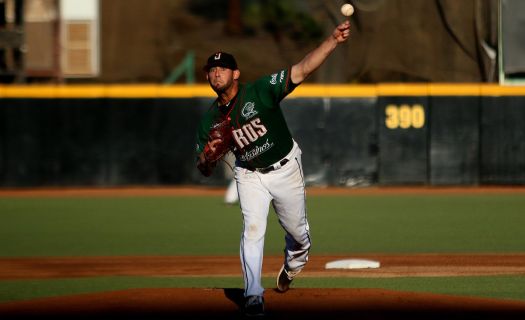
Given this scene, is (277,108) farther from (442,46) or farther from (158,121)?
(442,46)

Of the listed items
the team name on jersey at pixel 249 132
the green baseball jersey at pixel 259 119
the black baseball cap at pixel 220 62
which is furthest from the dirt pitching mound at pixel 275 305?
the black baseball cap at pixel 220 62

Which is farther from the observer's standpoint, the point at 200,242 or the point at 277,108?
the point at 200,242

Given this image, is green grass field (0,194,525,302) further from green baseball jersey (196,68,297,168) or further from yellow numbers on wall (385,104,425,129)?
green baseball jersey (196,68,297,168)

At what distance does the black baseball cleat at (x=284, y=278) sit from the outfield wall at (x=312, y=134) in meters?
9.34

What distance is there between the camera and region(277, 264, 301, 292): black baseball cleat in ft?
26.9

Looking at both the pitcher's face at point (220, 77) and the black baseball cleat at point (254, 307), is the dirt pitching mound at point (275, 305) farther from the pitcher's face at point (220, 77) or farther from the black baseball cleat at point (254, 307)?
the pitcher's face at point (220, 77)

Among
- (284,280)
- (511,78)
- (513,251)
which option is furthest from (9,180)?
(284,280)

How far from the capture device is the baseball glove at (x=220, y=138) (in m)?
7.55

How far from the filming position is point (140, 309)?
298 inches

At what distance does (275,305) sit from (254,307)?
481 mm

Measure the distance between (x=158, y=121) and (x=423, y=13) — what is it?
622cm

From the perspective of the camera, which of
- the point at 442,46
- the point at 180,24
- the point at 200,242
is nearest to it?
the point at 200,242

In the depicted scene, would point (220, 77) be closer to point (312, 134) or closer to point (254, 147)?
point (254, 147)

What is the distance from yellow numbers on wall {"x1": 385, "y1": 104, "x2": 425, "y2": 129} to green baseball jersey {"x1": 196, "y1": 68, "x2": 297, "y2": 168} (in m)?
10.1
